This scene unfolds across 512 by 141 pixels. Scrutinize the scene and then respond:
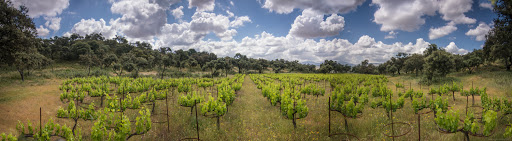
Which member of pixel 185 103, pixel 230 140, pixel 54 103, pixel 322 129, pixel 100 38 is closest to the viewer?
pixel 230 140

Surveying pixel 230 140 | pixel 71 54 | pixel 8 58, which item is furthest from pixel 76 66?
pixel 230 140

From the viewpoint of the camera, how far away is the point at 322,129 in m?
9.03

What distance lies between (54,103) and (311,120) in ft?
69.8

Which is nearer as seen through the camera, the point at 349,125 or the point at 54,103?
the point at 349,125

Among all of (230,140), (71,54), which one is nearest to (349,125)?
(230,140)

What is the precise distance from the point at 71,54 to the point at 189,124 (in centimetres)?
8046

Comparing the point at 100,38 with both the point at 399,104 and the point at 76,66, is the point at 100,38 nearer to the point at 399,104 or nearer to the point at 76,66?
the point at 76,66

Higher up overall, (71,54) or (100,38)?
(100,38)

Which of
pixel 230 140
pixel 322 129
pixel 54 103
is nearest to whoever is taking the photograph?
pixel 230 140

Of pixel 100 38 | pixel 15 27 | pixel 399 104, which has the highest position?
pixel 100 38

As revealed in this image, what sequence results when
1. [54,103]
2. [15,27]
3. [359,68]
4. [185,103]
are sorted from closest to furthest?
[185,103] < [15,27] < [54,103] < [359,68]

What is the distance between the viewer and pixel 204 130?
Result: 31.1 feet

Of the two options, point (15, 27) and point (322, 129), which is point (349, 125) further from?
point (15, 27)

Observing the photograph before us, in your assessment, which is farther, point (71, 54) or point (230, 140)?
point (71, 54)
